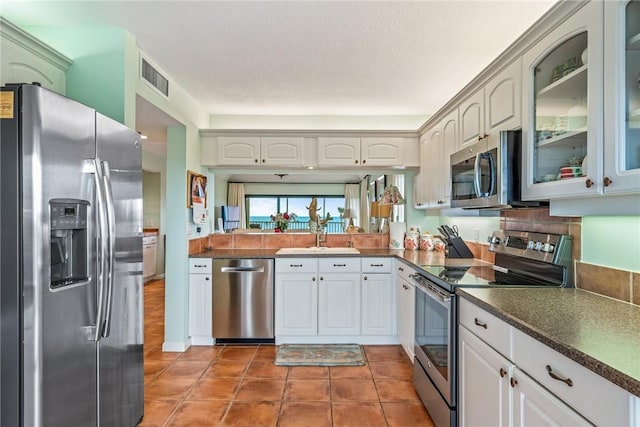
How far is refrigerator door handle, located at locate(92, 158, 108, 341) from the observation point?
4.98ft

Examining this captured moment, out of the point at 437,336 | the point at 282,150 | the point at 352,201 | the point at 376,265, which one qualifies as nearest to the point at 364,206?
the point at 352,201

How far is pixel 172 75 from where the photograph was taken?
2.95 m

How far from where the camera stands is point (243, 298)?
136 inches

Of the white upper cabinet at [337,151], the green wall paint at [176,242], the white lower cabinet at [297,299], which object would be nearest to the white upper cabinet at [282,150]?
the white upper cabinet at [337,151]

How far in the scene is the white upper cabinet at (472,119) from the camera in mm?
2377

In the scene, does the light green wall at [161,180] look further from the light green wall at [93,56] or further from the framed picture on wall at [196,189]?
the light green wall at [93,56]

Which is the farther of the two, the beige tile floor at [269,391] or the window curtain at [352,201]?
the window curtain at [352,201]

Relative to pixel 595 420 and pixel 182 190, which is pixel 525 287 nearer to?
pixel 595 420

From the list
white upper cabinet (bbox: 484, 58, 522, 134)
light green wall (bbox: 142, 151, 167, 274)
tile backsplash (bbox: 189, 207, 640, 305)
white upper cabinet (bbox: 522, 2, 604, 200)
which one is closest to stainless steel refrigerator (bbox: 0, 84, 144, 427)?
tile backsplash (bbox: 189, 207, 640, 305)

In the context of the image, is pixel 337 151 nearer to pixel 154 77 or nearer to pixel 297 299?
pixel 297 299

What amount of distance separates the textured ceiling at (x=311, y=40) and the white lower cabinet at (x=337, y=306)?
1845 mm

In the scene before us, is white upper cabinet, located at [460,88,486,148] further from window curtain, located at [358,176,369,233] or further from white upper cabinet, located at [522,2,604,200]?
window curtain, located at [358,176,369,233]

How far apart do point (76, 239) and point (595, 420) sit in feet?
6.31

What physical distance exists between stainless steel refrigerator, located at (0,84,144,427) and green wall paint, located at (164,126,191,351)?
1604mm
